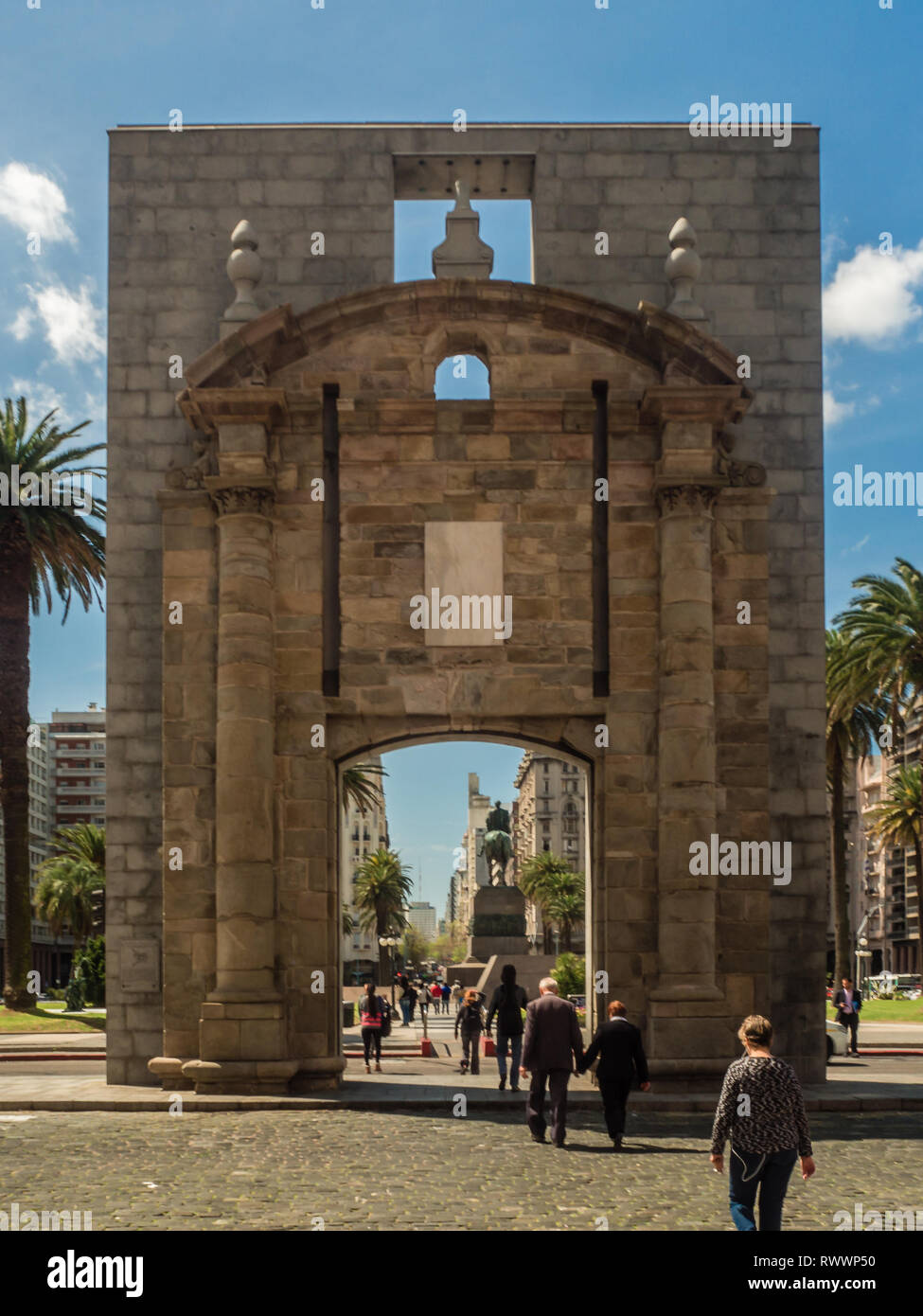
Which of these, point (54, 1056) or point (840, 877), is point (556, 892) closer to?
point (840, 877)

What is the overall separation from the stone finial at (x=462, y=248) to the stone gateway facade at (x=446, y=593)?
4 centimetres

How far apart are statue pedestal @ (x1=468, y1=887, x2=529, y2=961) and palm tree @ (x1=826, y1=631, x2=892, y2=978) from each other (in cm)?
1207

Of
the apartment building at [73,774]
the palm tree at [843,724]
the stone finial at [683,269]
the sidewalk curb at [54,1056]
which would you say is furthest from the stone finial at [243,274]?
the apartment building at [73,774]

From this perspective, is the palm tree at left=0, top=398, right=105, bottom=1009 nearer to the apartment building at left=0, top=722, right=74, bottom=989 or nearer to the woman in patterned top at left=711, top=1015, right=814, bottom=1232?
the woman in patterned top at left=711, top=1015, right=814, bottom=1232

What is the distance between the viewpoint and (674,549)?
21.0m

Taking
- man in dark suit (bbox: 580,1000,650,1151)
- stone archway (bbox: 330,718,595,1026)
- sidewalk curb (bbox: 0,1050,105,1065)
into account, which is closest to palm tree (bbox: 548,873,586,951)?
sidewalk curb (bbox: 0,1050,105,1065)

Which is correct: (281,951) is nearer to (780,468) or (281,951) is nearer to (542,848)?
(780,468)

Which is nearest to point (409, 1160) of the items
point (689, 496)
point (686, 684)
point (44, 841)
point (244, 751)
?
point (244, 751)

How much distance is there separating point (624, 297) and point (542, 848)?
412ft

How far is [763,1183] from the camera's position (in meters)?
8.46

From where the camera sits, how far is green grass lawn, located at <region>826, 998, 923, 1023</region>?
4919 centimetres

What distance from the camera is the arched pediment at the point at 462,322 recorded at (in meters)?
21.2

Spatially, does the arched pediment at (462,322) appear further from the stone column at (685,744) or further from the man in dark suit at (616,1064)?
the man in dark suit at (616,1064)

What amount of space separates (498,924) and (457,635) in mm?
33958
